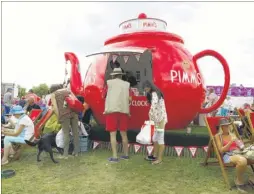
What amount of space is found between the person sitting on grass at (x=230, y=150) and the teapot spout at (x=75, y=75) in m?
4.03

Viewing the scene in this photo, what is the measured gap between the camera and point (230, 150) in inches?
190

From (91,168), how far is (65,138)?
0.97 meters

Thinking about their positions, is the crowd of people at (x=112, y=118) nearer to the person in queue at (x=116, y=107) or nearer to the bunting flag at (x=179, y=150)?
the person in queue at (x=116, y=107)

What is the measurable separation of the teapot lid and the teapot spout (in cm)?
151

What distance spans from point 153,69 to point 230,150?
2633mm

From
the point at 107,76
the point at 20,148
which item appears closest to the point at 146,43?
the point at 107,76

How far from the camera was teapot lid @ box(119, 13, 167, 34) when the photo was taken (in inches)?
292

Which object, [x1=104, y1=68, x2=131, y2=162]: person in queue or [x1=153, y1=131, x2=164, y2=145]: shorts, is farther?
[x1=104, y1=68, x2=131, y2=162]: person in queue

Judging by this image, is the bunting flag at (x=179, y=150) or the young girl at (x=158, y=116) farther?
the bunting flag at (x=179, y=150)

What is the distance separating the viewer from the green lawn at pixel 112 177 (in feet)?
14.7

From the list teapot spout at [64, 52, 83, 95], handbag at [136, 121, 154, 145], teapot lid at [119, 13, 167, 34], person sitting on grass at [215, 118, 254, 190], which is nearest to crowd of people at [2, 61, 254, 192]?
handbag at [136, 121, 154, 145]

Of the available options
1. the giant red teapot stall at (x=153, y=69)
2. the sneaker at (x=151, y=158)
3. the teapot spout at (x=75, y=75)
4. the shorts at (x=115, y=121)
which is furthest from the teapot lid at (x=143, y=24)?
the sneaker at (x=151, y=158)

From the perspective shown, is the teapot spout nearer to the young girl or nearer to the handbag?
the young girl

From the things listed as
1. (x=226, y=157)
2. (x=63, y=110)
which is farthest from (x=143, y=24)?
(x=226, y=157)
